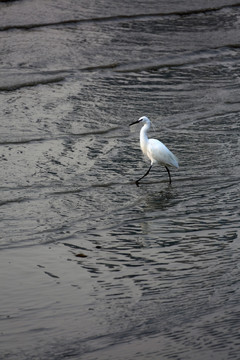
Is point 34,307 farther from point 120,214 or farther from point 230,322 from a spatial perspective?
point 120,214

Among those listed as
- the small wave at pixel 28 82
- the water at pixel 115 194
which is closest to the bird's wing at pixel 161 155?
the water at pixel 115 194

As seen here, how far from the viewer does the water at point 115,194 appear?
4426 millimetres

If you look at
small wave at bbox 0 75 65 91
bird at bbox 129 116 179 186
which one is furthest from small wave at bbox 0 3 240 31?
bird at bbox 129 116 179 186

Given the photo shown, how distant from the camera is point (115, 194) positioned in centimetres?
693

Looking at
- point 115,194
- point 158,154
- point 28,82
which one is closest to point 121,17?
point 28,82

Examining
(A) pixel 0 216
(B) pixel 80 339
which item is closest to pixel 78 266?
(B) pixel 80 339

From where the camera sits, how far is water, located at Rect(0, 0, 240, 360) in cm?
443

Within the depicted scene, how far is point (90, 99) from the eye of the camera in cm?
1002

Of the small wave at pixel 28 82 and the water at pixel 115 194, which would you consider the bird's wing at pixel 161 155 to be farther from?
the small wave at pixel 28 82

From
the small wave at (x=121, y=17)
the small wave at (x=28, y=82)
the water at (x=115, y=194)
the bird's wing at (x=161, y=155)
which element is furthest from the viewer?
the small wave at (x=121, y=17)

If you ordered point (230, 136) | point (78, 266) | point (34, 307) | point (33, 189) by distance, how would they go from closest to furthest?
point (34, 307)
point (78, 266)
point (33, 189)
point (230, 136)

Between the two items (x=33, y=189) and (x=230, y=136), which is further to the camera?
(x=230, y=136)

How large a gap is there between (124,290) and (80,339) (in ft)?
2.21

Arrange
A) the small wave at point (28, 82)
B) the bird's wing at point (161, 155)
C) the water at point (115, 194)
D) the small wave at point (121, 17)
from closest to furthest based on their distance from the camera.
Answer: the water at point (115, 194) < the bird's wing at point (161, 155) < the small wave at point (28, 82) < the small wave at point (121, 17)
